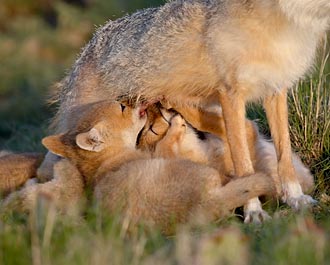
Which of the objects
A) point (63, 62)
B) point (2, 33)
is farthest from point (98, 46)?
point (2, 33)

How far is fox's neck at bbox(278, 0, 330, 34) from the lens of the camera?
5531 millimetres

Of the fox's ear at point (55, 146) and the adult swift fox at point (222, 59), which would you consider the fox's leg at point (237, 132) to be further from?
the fox's ear at point (55, 146)

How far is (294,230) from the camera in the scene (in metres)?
4.00

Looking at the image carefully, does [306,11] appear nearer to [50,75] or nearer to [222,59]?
[222,59]

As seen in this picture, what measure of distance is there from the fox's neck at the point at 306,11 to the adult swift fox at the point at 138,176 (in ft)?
3.52

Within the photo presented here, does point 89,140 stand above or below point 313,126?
above

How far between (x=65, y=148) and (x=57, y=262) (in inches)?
100.0

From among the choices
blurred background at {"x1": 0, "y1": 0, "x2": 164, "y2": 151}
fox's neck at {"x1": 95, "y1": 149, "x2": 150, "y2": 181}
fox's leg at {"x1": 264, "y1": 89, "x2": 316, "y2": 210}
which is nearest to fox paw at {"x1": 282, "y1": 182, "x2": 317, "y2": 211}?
fox's leg at {"x1": 264, "y1": 89, "x2": 316, "y2": 210}

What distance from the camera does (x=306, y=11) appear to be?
557 centimetres

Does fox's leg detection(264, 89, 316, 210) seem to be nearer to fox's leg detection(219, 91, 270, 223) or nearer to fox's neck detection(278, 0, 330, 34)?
fox's leg detection(219, 91, 270, 223)

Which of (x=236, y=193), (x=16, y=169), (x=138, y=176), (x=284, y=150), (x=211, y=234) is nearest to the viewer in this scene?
(x=211, y=234)

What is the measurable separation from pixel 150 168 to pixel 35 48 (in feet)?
40.5

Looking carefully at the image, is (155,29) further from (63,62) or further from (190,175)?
(63,62)

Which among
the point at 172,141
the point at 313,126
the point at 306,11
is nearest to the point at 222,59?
the point at 306,11
